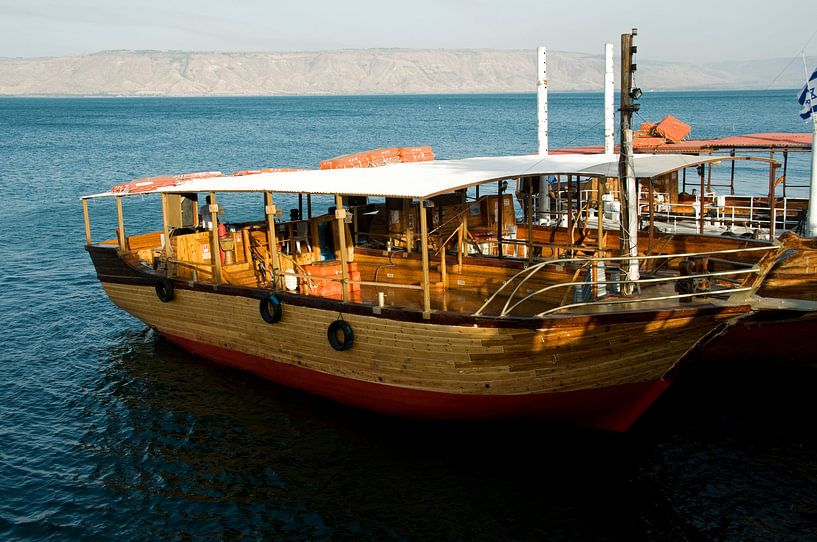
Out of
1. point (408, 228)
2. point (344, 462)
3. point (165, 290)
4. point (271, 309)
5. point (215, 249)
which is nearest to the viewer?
point (344, 462)

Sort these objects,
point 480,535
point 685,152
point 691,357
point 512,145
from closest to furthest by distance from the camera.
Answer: point 480,535
point 691,357
point 685,152
point 512,145

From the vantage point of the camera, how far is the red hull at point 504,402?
1351 centimetres

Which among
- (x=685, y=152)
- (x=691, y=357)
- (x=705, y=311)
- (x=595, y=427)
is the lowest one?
(x=595, y=427)

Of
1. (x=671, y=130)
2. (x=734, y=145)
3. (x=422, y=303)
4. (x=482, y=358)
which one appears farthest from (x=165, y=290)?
(x=671, y=130)

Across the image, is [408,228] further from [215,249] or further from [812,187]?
[812,187]

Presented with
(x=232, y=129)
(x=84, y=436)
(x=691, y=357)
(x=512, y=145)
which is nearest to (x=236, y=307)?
(x=84, y=436)

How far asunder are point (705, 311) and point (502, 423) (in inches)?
167

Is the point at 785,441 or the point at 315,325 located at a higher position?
the point at 315,325

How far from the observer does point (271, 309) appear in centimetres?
1577

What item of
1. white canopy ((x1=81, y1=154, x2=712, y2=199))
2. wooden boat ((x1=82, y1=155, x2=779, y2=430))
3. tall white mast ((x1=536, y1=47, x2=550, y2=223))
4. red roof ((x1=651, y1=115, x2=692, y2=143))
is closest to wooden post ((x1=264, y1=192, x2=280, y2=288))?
wooden boat ((x1=82, y1=155, x2=779, y2=430))

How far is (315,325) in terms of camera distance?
50.1ft

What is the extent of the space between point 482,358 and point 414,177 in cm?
410

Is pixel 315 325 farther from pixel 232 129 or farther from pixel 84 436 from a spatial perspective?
pixel 232 129

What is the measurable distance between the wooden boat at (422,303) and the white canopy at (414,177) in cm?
6
